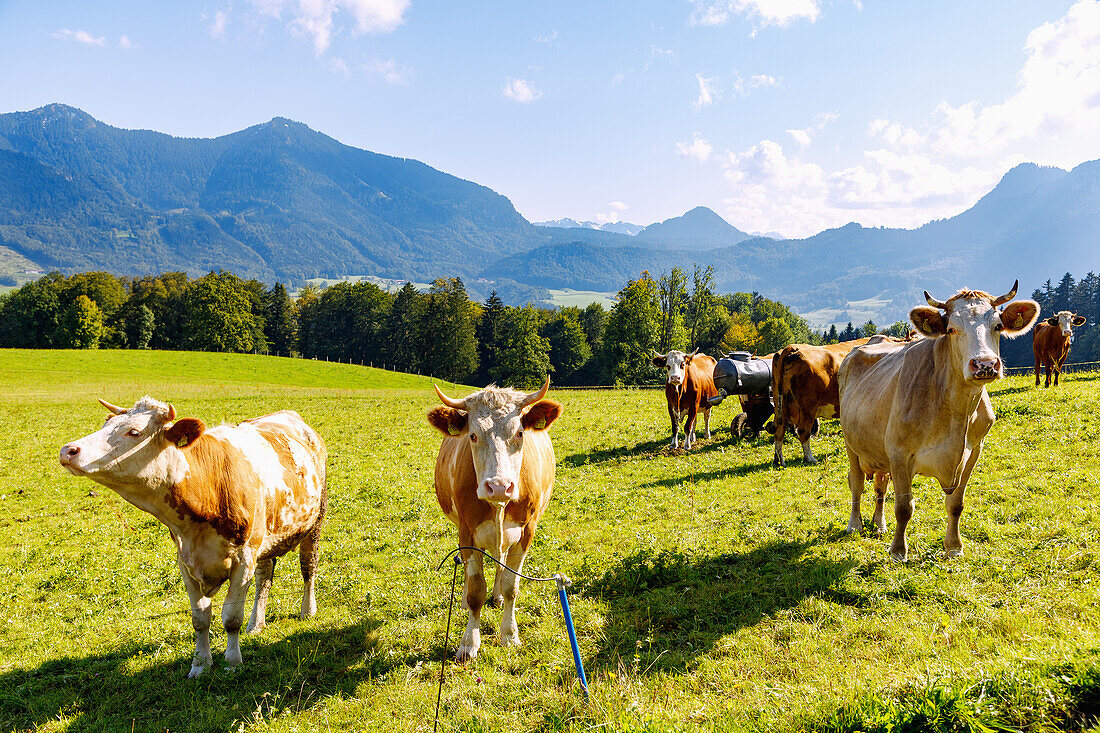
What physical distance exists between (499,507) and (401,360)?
304ft

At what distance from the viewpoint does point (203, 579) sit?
20.8 feet

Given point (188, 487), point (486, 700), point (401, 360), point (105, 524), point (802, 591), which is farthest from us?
point (401, 360)

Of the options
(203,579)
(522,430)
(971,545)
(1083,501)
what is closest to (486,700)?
(522,430)

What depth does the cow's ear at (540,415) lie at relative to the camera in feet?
19.6

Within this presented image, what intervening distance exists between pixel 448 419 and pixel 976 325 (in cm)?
638

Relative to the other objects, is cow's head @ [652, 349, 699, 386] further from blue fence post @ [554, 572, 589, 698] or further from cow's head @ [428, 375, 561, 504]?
blue fence post @ [554, 572, 589, 698]

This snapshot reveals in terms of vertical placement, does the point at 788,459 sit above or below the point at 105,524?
above

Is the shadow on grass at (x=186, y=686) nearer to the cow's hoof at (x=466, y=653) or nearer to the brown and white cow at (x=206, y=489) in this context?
the brown and white cow at (x=206, y=489)

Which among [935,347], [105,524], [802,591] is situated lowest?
[105,524]

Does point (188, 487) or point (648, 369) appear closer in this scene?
point (188, 487)

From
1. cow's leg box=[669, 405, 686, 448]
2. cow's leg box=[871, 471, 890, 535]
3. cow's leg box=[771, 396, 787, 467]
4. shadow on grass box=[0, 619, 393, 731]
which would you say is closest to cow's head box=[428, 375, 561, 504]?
shadow on grass box=[0, 619, 393, 731]

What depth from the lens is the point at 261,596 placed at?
7906 millimetres

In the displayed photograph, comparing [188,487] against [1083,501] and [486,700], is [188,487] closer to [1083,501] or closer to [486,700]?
[486,700]

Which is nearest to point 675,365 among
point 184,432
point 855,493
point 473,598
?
point 855,493
